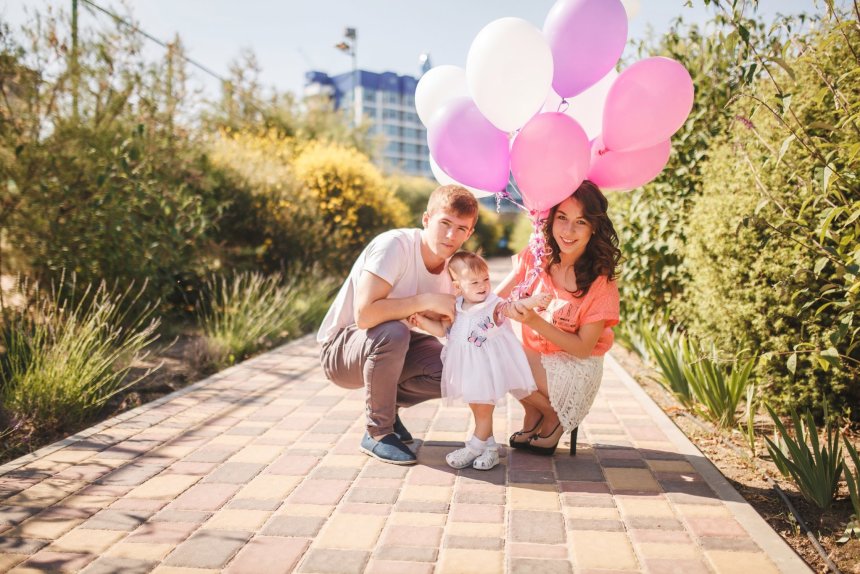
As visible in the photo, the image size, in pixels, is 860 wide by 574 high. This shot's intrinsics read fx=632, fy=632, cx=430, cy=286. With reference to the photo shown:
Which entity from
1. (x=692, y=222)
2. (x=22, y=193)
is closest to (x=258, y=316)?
(x=22, y=193)

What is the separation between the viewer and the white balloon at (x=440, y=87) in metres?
3.58

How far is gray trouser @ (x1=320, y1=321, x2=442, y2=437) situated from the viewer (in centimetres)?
337

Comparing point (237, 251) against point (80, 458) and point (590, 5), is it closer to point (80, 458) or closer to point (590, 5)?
point (80, 458)

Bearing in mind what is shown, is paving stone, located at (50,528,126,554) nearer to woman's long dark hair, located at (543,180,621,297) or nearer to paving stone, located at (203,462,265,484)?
paving stone, located at (203,462,265,484)

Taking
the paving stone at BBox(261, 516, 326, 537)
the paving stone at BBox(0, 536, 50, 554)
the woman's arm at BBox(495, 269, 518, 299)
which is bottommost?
the paving stone at BBox(261, 516, 326, 537)

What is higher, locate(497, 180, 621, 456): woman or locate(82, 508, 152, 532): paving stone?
locate(497, 180, 621, 456): woman

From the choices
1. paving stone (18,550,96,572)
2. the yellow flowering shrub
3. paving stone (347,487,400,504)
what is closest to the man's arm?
paving stone (347,487,400,504)

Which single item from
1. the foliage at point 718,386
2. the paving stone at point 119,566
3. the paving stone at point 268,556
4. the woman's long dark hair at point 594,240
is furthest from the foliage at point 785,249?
the paving stone at point 119,566

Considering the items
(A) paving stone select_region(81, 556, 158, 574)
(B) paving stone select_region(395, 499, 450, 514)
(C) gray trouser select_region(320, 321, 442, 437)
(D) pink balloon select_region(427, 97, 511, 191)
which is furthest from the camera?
(C) gray trouser select_region(320, 321, 442, 437)

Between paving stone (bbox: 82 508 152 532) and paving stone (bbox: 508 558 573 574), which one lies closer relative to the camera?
paving stone (bbox: 508 558 573 574)

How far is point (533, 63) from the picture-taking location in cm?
293

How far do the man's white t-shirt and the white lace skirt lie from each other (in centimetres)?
76

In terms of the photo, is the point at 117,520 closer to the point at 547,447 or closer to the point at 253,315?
the point at 547,447

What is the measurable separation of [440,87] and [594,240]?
1227 millimetres
